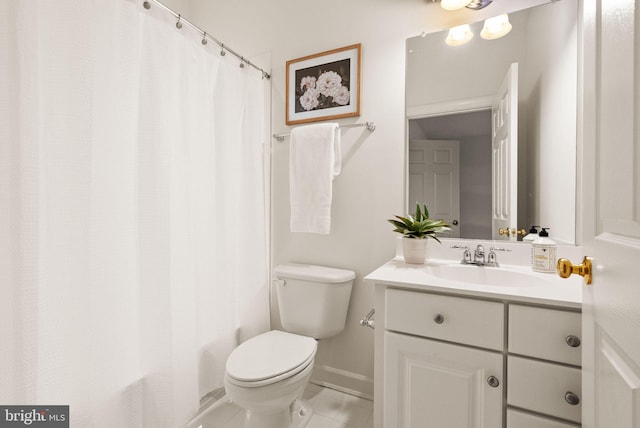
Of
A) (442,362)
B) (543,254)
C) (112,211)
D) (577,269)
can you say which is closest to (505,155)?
(543,254)

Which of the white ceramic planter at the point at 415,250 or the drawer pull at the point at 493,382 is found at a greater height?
the white ceramic planter at the point at 415,250

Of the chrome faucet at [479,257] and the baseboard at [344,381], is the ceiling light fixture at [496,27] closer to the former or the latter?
the chrome faucet at [479,257]

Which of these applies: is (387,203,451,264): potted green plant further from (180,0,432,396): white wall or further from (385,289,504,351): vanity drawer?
(385,289,504,351): vanity drawer

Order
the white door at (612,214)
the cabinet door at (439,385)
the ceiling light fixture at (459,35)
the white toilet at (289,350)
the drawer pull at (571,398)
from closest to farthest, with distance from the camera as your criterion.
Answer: the white door at (612,214)
the drawer pull at (571,398)
the cabinet door at (439,385)
the white toilet at (289,350)
the ceiling light fixture at (459,35)

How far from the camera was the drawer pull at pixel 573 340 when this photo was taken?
0.82 m

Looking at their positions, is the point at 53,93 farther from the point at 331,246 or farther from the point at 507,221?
the point at 507,221

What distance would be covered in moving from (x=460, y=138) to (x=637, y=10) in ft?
3.33

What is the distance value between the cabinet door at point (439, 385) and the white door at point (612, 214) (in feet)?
0.92

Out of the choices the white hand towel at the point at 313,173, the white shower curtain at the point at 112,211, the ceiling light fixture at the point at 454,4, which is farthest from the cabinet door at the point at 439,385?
the ceiling light fixture at the point at 454,4

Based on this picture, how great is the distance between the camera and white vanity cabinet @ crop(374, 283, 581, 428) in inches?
33.2

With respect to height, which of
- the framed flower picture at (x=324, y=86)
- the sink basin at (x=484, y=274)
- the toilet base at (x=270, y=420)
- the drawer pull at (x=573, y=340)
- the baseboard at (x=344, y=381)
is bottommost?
the baseboard at (x=344, y=381)

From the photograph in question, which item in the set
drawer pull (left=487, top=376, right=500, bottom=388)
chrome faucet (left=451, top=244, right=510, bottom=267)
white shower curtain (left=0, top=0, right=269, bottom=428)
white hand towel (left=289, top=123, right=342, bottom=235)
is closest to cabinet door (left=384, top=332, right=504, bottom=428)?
drawer pull (left=487, top=376, right=500, bottom=388)

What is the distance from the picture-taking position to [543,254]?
1.20m

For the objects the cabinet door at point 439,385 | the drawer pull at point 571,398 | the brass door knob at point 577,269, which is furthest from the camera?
the cabinet door at point 439,385
